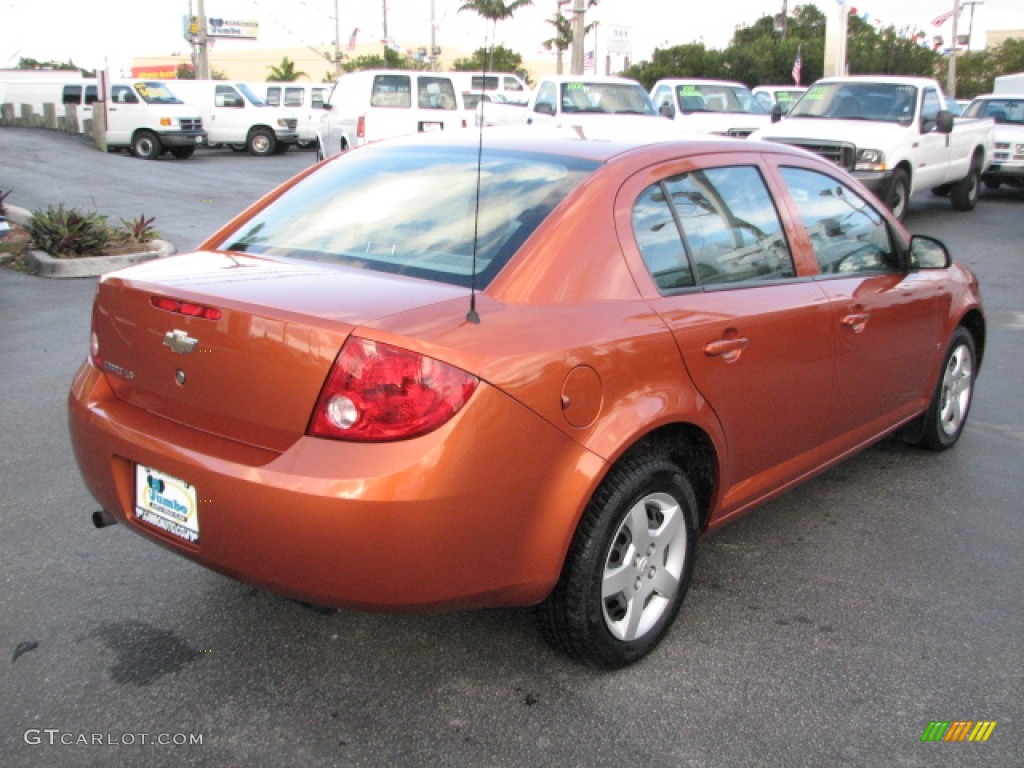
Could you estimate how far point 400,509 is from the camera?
101 inches

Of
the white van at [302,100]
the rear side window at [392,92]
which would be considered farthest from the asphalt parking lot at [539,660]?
the white van at [302,100]

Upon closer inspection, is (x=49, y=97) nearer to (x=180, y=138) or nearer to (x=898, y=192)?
(x=180, y=138)

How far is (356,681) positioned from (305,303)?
1.16 m

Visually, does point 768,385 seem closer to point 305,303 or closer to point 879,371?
point 879,371

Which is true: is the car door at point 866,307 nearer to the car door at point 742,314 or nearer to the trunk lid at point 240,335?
the car door at point 742,314

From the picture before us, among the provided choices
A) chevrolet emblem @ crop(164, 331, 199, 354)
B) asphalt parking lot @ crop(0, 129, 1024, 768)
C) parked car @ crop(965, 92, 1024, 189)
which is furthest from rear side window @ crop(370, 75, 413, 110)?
chevrolet emblem @ crop(164, 331, 199, 354)

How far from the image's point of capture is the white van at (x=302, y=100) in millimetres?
28906

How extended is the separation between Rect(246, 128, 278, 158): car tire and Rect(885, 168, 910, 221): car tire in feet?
63.4

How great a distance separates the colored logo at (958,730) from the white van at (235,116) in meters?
27.7

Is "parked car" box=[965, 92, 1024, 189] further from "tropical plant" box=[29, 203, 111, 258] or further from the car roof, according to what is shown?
the car roof

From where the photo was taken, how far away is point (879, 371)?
4.35 metres

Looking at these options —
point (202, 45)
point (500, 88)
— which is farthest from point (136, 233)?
point (202, 45)

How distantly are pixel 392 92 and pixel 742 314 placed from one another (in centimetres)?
1618

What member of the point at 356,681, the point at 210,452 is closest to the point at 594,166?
the point at 210,452
